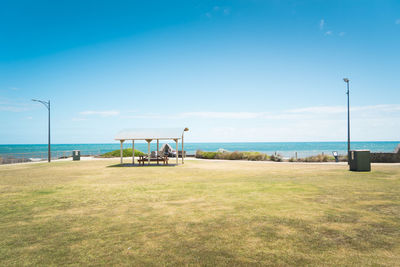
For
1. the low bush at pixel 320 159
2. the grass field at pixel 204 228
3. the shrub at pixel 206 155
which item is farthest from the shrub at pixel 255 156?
the grass field at pixel 204 228

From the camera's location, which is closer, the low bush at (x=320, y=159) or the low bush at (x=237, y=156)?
the low bush at (x=320, y=159)

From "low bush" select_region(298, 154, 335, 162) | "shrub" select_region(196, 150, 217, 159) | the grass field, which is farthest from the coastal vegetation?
the grass field

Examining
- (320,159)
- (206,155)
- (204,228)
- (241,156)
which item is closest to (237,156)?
(241,156)

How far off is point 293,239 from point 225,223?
1.51 meters

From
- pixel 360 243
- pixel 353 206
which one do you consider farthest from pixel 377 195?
pixel 360 243

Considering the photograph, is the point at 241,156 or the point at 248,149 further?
the point at 248,149

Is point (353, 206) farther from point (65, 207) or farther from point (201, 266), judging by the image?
point (65, 207)

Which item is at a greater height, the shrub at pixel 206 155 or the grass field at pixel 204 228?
the grass field at pixel 204 228

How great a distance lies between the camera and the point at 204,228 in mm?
5285

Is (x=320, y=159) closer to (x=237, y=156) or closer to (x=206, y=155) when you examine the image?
(x=237, y=156)

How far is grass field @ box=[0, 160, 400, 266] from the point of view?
3.99 m

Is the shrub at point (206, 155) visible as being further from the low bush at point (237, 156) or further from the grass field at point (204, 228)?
the grass field at point (204, 228)

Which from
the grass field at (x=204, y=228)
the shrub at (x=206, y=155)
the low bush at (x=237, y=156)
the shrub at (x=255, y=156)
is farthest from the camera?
the shrub at (x=206, y=155)

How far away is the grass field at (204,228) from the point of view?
3986 mm
